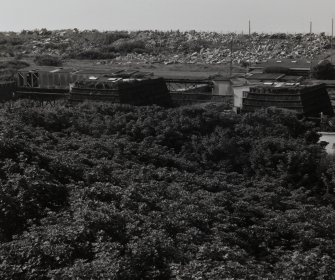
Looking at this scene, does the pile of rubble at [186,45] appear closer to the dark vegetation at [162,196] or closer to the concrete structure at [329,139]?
the concrete structure at [329,139]

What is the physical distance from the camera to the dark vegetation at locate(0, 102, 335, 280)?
8438mm

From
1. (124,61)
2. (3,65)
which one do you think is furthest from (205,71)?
(3,65)

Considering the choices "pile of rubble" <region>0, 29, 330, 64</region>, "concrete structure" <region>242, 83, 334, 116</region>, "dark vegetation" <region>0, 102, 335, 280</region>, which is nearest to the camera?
"dark vegetation" <region>0, 102, 335, 280</region>

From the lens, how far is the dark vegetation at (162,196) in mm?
8438

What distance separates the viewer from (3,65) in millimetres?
47281

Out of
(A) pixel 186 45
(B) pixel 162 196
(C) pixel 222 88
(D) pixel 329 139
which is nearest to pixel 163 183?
(B) pixel 162 196

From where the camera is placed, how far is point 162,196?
1215cm

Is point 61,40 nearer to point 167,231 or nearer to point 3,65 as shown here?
point 3,65

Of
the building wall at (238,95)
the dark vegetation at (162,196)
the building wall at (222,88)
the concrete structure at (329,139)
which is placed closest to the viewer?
the dark vegetation at (162,196)

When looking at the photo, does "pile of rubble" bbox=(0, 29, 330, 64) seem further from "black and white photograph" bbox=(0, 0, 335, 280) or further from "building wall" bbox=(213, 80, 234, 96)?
"black and white photograph" bbox=(0, 0, 335, 280)

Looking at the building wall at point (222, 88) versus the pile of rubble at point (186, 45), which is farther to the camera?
the pile of rubble at point (186, 45)

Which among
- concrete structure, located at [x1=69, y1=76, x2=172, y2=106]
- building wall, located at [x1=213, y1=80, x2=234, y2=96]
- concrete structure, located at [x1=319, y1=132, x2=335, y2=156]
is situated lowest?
concrete structure, located at [x1=319, y1=132, x2=335, y2=156]

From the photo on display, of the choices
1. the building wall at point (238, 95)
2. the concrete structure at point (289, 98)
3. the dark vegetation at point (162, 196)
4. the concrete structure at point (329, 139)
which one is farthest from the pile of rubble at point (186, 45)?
the dark vegetation at point (162, 196)

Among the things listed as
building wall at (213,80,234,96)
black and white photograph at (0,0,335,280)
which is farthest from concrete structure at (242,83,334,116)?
building wall at (213,80,234,96)
